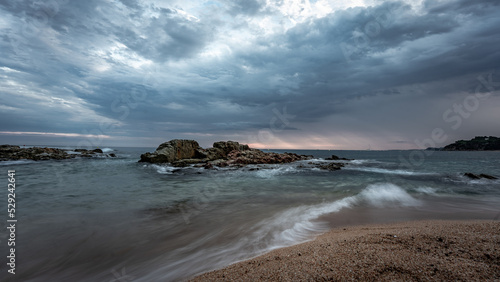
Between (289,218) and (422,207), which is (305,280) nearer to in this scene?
(289,218)

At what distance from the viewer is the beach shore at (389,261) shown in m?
2.56

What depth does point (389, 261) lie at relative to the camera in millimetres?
2826

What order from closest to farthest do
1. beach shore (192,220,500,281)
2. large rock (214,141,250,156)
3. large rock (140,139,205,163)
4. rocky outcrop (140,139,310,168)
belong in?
beach shore (192,220,500,281), rocky outcrop (140,139,310,168), large rock (140,139,205,163), large rock (214,141,250,156)

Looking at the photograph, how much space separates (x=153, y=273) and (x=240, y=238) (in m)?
2.11

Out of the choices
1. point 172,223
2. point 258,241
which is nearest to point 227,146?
point 172,223

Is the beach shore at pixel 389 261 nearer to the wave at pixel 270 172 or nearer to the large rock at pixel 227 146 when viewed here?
the wave at pixel 270 172

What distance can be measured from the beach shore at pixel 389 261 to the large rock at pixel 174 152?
97.3ft

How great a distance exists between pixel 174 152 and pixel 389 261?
31.5m

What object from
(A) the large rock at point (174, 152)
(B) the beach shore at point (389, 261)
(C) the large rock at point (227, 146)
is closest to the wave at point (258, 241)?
(B) the beach shore at point (389, 261)

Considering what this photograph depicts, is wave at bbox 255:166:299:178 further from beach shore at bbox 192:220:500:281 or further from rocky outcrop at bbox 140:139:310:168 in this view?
beach shore at bbox 192:220:500:281

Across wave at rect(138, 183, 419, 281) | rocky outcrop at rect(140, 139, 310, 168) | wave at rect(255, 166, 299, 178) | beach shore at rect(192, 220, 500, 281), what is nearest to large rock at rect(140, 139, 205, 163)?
rocky outcrop at rect(140, 139, 310, 168)

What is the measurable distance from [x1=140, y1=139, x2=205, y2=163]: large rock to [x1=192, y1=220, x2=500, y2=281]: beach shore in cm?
2965

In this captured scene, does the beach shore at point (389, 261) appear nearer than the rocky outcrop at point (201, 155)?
Yes

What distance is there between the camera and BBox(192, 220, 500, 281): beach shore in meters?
2.56
